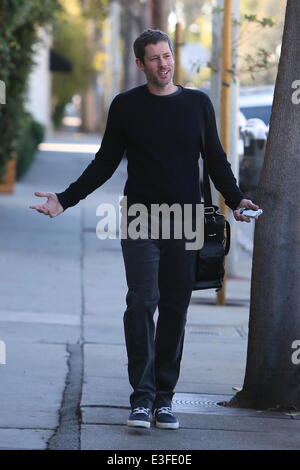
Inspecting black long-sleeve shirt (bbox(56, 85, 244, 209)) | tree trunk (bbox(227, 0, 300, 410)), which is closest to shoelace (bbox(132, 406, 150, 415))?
tree trunk (bbox(227, 0, 300, 410))

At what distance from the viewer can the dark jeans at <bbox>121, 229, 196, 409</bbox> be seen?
228 inches

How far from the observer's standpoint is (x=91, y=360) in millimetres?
7910

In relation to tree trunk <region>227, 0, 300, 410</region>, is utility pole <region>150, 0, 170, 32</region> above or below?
above

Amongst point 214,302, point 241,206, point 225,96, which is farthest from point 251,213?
point 214,302

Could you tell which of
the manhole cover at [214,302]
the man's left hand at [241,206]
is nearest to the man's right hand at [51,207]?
the man's left hand at [241,206]

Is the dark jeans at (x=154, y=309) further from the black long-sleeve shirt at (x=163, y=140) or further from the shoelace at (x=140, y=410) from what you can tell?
the black long-sleeve shirt at (x=163, y=140)

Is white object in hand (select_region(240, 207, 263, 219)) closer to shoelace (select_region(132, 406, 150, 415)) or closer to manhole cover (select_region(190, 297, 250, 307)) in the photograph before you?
shoelace (select_region(132, 406, 150, 415))

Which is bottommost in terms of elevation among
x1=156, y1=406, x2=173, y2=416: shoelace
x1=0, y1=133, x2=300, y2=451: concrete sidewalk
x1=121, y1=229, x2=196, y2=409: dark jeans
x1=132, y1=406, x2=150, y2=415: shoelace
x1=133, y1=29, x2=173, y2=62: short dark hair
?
x1=0, y1=133, x2=300, y2=451: concrete sidewalk

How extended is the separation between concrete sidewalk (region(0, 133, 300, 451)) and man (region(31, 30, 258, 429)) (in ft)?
1.07

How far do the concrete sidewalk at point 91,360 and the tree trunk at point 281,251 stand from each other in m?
0.25

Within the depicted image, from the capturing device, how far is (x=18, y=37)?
57.1ft

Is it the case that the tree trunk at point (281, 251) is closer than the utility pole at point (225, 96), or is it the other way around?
the tree trunk at point (281, 251)

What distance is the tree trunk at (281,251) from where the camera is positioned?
6301mm

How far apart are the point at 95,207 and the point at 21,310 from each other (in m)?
9.85
